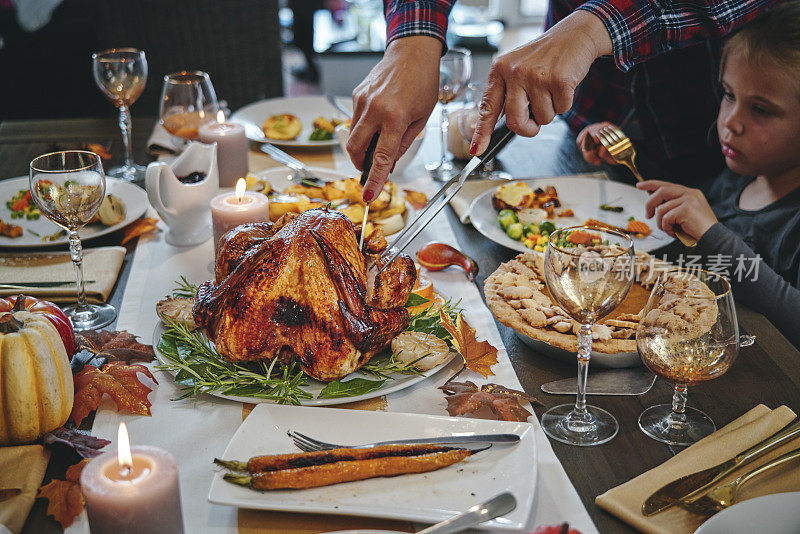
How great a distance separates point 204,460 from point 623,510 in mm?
566

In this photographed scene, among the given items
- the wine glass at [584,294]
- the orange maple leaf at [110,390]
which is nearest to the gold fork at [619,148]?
the wine glass at [584,294]

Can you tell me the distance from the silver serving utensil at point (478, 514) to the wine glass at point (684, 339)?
31cm

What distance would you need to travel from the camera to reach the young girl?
5.53 ft

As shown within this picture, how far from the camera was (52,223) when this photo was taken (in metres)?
1.76

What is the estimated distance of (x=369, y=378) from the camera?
3.86 feet

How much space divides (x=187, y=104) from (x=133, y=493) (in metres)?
1.56

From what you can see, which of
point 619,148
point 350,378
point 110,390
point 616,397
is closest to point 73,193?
point 110,390

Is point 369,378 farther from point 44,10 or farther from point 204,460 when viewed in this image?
point 44,10

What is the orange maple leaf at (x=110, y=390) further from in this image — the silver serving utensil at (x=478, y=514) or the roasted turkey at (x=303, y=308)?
the silver serving utensil at (x=478, y=514)

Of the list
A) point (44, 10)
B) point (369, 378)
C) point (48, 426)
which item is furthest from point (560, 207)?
point (44, 10)

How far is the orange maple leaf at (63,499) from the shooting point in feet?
2.99

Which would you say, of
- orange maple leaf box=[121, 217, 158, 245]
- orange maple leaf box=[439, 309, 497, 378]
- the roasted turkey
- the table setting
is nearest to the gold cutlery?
the table setting

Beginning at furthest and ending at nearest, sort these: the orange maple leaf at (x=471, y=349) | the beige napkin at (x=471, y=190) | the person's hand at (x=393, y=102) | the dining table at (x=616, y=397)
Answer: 1. the beige napkin at (x=471, y=190)
2. the person's hand at (x=393, y=102)
3. the orange maple leaf at (x=471, y=349)
4. the dining table at (x=616, y=397)

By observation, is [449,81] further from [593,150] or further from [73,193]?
[73,193]
